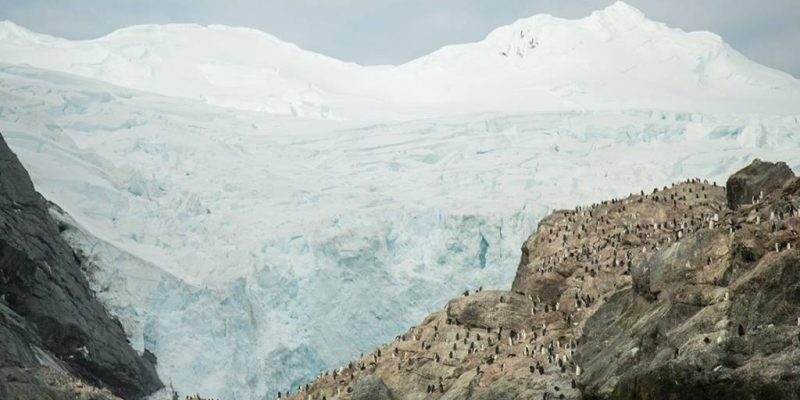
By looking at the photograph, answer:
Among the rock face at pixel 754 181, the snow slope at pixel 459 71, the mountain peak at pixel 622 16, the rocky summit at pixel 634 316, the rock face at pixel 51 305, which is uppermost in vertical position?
the mountain peak at pixel 622 16

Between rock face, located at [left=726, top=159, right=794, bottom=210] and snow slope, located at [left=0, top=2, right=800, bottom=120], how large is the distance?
65087 millimetres

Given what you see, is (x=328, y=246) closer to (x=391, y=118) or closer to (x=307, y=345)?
(x=307, y=345)

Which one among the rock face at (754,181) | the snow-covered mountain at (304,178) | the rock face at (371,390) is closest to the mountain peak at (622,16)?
the snow-covered mountain at (304,178)

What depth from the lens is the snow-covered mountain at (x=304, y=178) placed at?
2825 inches

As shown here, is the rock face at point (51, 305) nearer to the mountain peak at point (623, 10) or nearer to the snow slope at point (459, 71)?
the snow slope at point (459, 71)

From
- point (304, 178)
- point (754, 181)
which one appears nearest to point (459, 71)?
point (304, 178)

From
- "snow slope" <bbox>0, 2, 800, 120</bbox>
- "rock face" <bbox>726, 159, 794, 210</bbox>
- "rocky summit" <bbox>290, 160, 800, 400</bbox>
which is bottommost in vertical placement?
"rocky summit" <bbox>290, 160, 800, 400</bbox>

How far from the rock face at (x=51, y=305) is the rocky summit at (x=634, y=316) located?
17.3 m

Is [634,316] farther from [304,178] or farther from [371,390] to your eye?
[304,178]

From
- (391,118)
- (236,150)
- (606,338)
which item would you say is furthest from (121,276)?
(391,118)

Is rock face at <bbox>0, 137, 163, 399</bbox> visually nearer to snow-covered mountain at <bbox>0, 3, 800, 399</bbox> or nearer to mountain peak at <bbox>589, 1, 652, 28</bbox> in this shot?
snow-covered mountain at <bbox>0, 3, 800, 399</bbox>

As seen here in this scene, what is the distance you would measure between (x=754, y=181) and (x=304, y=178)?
162ft

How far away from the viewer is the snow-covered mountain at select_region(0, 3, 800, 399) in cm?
7175

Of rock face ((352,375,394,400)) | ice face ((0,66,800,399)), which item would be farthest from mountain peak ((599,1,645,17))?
rock face ((352,375,394,400))
